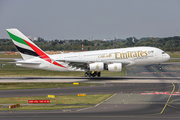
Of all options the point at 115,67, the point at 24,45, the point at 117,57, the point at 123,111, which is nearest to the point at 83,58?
the point at 117,57

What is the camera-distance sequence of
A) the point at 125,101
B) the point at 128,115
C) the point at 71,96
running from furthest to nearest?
the point at 71,96 < the point at 125,101 < the point at 128,115

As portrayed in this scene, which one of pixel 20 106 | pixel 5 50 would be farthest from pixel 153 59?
pixel 5 50

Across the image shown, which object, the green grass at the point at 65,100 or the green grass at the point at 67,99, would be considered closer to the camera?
the green grass at the point at 65,100

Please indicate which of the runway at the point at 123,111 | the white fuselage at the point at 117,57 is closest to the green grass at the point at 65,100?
the runway at the point at 123,111

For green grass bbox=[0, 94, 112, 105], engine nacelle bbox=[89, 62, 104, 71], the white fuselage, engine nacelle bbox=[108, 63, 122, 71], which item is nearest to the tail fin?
the white fuselage

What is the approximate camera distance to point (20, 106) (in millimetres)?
25203

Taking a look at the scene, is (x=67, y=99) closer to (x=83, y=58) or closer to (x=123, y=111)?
(x=123, y=111)

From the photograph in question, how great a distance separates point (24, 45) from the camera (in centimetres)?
4606

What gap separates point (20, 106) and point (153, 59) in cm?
3035

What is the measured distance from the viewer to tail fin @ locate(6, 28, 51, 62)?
45.5 m

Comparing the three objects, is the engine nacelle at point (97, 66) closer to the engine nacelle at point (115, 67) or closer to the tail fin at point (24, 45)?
the engine nacelle at point (115, 67)

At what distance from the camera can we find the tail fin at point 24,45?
45531 mm

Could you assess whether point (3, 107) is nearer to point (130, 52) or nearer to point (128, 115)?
point (128, 115)

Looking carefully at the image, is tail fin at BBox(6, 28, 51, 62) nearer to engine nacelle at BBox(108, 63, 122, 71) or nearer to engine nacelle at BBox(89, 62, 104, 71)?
engine nacelle at BBox(89, 62, 104, 71)
